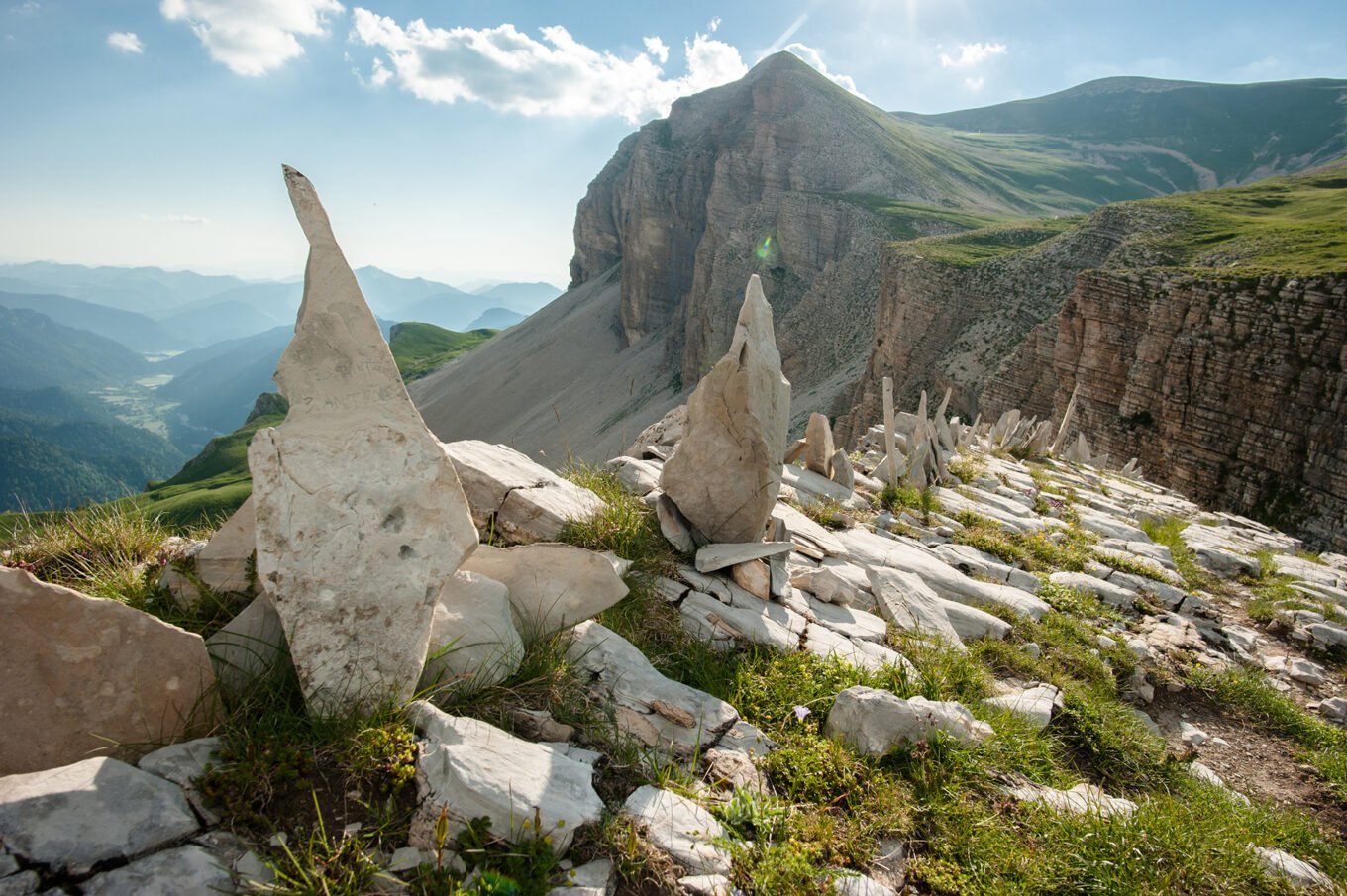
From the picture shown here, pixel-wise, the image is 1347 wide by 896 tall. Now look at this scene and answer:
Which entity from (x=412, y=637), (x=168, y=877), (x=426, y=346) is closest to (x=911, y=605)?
(x=412, y=637)

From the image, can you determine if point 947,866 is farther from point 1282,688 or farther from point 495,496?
point 1282,688

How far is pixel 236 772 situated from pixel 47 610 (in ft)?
3.89

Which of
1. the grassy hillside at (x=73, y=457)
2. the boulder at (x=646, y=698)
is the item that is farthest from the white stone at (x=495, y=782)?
the grassy hillside at (x=73, y=457)

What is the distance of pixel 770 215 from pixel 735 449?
73.0 meters

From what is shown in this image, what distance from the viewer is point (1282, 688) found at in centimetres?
685

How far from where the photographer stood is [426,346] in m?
164

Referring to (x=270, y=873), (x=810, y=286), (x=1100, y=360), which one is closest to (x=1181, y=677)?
(x=270, y=873)

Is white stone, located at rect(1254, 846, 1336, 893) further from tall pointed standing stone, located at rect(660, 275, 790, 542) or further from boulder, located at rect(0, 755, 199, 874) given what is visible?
boulder, located at rect(0, 755, 199, 874)

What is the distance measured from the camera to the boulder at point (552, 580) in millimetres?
4609

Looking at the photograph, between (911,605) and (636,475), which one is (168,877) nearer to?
(636,475)

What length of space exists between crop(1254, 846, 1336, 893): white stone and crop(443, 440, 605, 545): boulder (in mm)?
4991

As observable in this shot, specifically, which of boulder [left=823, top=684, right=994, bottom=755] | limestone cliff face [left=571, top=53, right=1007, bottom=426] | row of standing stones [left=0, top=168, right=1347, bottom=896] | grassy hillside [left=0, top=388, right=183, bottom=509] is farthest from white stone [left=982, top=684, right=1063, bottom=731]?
grassy hillside [left=0, top=388, right=183, bottom=509]

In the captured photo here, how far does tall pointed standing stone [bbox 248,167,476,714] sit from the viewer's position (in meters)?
3.49

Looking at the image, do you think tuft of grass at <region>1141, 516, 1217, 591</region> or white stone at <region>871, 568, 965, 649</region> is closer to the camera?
white stone at <region>871, 568, 965, 649</region>
